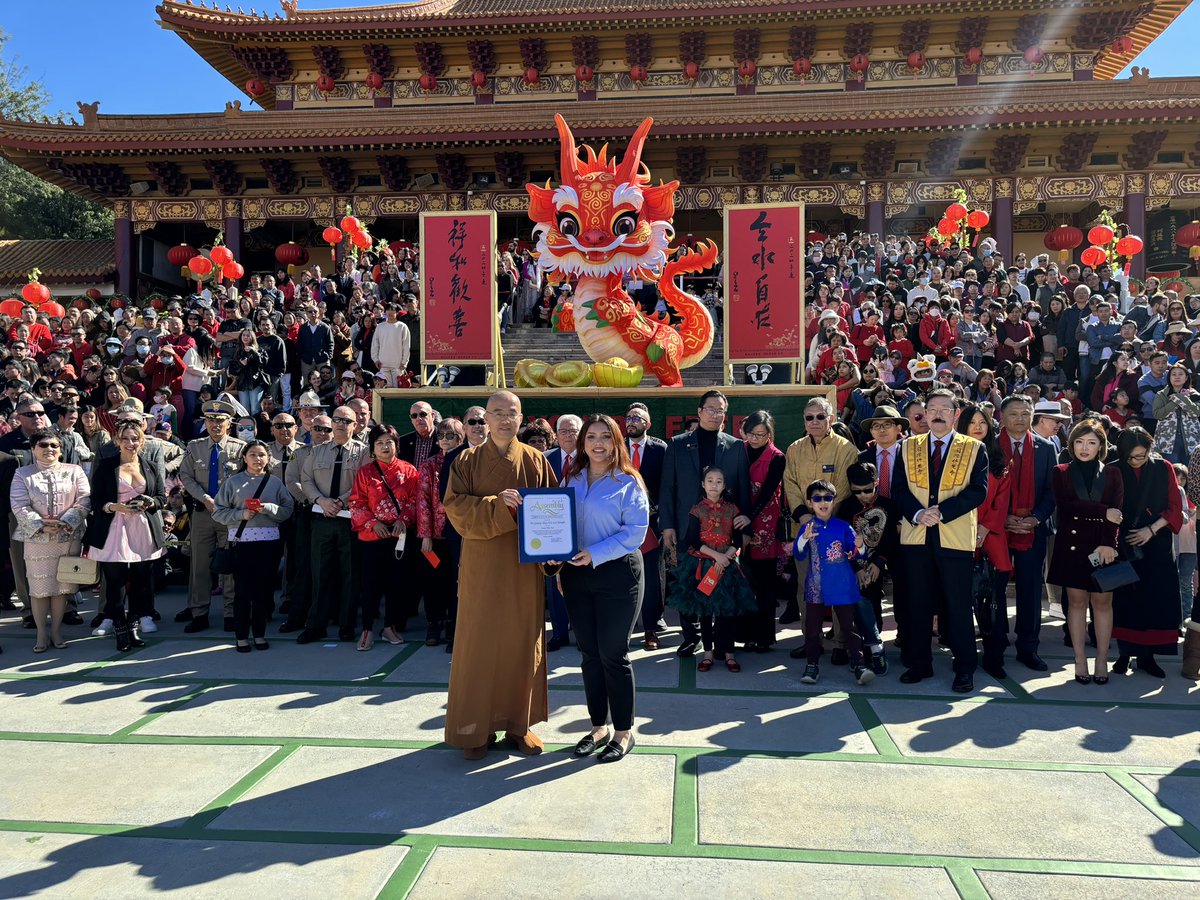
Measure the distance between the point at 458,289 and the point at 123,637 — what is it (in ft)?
14.2

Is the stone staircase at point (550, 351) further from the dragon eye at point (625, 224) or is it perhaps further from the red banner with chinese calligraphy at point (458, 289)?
the dragon eye at point (625, 224)

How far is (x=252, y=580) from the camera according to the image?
5.75 metres

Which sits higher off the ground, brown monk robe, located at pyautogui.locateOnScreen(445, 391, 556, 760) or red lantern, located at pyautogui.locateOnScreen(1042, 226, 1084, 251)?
red lantern, located at pyautogui.locateOnScreen(1042, 226, 1084, 251)

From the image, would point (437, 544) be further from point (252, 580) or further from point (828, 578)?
point (828, 578)

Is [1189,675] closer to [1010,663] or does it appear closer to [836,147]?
[1010,663]

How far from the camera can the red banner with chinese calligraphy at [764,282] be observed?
7844mm

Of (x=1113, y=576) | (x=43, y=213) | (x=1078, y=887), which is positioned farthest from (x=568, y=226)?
(x=43, y=213)

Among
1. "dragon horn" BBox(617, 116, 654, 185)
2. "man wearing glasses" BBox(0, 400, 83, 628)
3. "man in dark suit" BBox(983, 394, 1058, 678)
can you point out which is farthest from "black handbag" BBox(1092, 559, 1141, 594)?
"man wearing glasses" BBox(0, 400, 83, 628)

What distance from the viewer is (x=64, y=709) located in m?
Answer: 4.50

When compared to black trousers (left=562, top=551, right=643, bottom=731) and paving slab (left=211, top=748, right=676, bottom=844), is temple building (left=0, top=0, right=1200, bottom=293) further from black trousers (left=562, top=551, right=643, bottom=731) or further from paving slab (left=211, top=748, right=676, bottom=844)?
paving slab (left=211, top=748, right=676, bottom=844)

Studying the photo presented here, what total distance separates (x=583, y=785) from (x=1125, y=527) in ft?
12.2

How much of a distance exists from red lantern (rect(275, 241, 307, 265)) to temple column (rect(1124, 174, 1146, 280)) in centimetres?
1815

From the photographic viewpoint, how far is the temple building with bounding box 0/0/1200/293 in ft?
56.7

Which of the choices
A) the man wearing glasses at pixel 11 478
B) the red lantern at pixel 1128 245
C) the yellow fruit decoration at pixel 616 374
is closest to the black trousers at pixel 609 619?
the yellow fruit decoration at pixel 616 374
